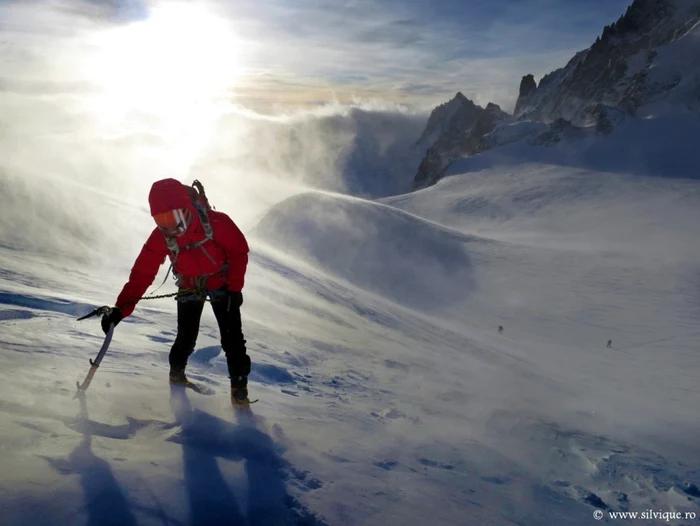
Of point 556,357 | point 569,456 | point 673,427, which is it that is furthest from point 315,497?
point 556,357

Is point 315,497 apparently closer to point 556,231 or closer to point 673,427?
point 673,427

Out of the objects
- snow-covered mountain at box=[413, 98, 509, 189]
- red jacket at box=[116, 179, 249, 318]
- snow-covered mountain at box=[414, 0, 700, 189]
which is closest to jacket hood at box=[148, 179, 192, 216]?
red jacket at box=[116, 179, 249, 318]

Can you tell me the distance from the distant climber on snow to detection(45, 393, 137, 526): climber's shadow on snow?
4.68ft

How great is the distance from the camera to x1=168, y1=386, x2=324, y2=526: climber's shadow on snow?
3.04 m

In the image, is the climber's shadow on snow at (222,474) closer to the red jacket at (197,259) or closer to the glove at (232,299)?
the glove at (232,299)

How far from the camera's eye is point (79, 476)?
116 inches

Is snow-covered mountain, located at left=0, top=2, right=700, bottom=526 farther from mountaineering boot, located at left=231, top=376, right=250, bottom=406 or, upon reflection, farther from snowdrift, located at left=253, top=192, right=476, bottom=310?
snowdrift, located at left=253, top=192, right=476, bottom=310

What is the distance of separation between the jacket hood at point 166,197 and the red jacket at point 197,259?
7.4 inches

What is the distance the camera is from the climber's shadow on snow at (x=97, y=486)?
274 centimetres

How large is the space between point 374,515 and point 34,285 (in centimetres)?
618

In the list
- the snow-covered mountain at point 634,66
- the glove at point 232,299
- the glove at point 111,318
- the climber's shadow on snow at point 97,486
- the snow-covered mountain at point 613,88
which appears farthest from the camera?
the snow-covered mountain at point 634,66

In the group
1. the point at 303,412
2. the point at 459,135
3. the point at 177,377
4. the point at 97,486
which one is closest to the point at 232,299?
the point at 177,377

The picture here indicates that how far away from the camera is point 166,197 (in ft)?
13.4

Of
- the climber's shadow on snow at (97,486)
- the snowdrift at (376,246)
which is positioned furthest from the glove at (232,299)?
the snowdrift at (376,246)
